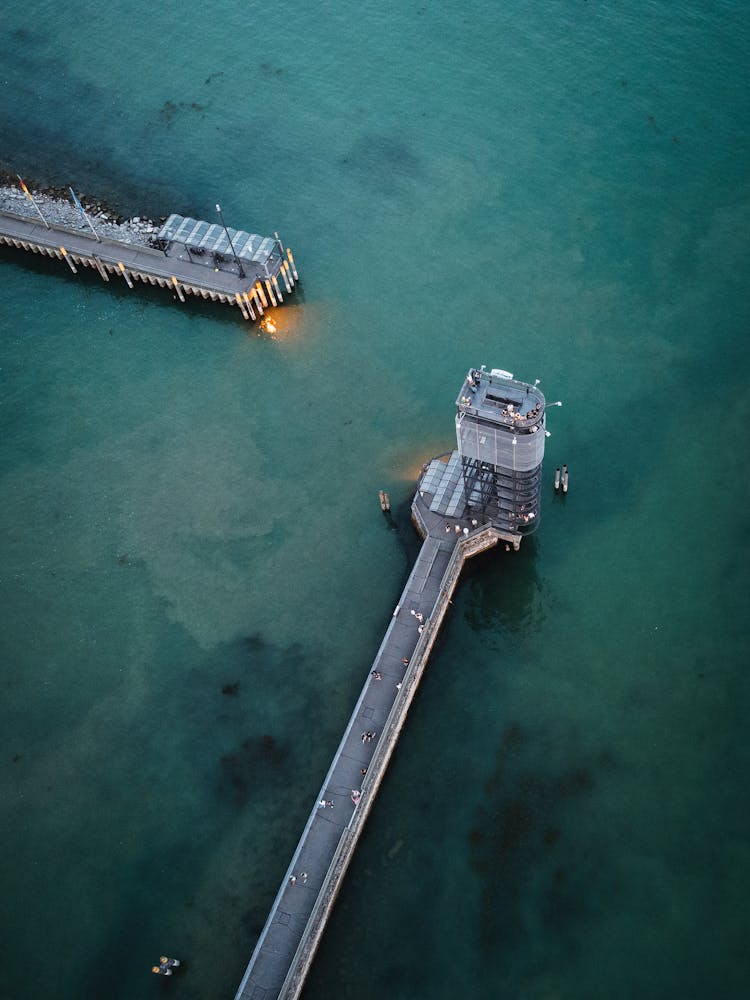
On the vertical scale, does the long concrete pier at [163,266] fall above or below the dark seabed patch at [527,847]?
above

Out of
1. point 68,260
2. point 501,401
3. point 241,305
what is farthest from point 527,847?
point 68,260

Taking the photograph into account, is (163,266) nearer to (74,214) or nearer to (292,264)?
(292,264)

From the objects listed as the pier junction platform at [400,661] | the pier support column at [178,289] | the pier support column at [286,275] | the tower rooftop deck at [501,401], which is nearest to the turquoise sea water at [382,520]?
the pier support column at [178,289]

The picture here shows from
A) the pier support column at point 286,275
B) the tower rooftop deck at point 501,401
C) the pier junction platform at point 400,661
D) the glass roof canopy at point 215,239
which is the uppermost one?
the tower rooftop deck at point 501,401

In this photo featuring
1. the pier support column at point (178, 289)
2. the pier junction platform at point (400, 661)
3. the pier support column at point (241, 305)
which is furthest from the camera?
the pier support column at point (178, 289)

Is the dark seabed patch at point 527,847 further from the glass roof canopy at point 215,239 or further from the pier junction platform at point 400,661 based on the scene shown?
the glass roof canopy at point 215,239

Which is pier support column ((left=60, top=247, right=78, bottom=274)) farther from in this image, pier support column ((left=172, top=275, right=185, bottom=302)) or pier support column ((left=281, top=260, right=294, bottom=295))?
pier support column ((left=281, top=260, right=294, bottom=295))

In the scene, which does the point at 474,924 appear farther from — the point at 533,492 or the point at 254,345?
the point at 254,345

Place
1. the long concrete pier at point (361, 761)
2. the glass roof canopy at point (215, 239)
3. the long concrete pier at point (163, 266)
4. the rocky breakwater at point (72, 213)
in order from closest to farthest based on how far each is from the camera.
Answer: the long concrete pier at point (361, 761) < the glass roof canopy at point (215, 239) < the long concrete pier at point (163, 266) < the rocky breakwater at point (72, 213)
